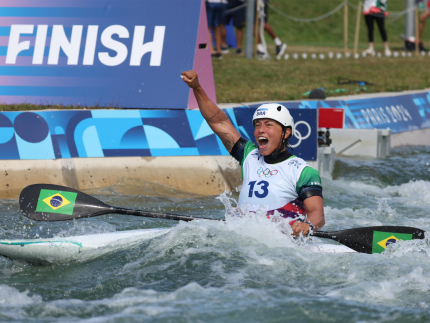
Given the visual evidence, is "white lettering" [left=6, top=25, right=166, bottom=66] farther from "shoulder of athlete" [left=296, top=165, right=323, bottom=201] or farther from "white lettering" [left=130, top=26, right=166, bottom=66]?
"shoulder of athlete" [left=296, top=165, right=323, bottom=201]

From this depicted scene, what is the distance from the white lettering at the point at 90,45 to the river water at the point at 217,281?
291 cm

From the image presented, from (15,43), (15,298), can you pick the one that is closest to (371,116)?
(15,43)

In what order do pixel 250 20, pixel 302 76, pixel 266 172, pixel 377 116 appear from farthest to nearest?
pixel 250 20 → pixel 302 76 → pixel 377 116 → pixel 266 172

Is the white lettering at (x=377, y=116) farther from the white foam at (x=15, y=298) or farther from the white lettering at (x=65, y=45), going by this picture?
the white foam at (x=15, y=298)

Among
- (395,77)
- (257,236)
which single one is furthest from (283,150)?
(395,77)

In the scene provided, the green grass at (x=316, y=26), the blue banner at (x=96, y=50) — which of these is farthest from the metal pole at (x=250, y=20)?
the green grass at (x=316, y=26)

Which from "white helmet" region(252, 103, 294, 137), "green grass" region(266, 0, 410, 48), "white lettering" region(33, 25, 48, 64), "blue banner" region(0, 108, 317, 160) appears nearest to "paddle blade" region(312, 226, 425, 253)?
"white helmet" region(252, 103, 294, 137)

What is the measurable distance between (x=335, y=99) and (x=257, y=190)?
695cm

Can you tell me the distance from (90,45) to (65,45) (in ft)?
1.16

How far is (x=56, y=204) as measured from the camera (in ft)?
18.5

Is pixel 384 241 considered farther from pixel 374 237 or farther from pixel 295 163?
pixel 295 163

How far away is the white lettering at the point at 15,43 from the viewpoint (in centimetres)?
853

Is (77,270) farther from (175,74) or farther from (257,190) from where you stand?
(175,74)

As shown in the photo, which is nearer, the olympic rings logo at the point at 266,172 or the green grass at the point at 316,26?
the olympic rings logo at the point at 266,172
